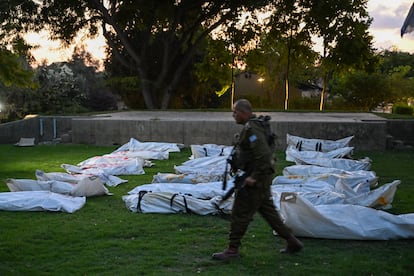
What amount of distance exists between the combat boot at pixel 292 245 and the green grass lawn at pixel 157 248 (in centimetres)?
6

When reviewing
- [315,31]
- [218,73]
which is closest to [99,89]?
[218,73]

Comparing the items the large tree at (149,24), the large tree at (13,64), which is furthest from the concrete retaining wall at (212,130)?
the large tree at (149,24)

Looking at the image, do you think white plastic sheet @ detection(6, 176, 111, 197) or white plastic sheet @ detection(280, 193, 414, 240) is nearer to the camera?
white plastic sheet @ detection(280, 193, 414, 240)

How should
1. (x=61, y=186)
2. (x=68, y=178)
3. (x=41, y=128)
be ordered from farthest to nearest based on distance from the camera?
1. (x=41, y=128)
2. (x=68, y=178)
3. (x=61, y=186)

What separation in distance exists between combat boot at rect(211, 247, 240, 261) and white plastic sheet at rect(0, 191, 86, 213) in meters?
2.88

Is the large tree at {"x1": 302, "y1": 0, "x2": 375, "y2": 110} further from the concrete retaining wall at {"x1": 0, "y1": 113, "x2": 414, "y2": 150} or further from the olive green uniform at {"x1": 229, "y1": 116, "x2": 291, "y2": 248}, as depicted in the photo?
the olive green uniform at {"x1": 229, "y1": 116, "x2": 291, "y2": 248}

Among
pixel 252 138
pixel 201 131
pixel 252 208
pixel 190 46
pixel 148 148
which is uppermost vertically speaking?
pixel 190 46

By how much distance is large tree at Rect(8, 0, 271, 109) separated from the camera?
26.5m

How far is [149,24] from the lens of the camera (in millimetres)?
27234

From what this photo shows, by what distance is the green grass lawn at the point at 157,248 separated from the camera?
481cm

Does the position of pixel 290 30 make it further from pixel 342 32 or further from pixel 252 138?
pixel 252 138

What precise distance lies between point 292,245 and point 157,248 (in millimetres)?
1376

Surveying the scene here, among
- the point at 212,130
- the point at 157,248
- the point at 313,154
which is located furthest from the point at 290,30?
the point at 157,248

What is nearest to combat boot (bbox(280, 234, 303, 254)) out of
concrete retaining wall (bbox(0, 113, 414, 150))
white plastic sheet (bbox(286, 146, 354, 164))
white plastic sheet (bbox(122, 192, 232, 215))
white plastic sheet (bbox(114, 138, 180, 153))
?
white plastic sheet (bbox(122, 192, 232, 215))
